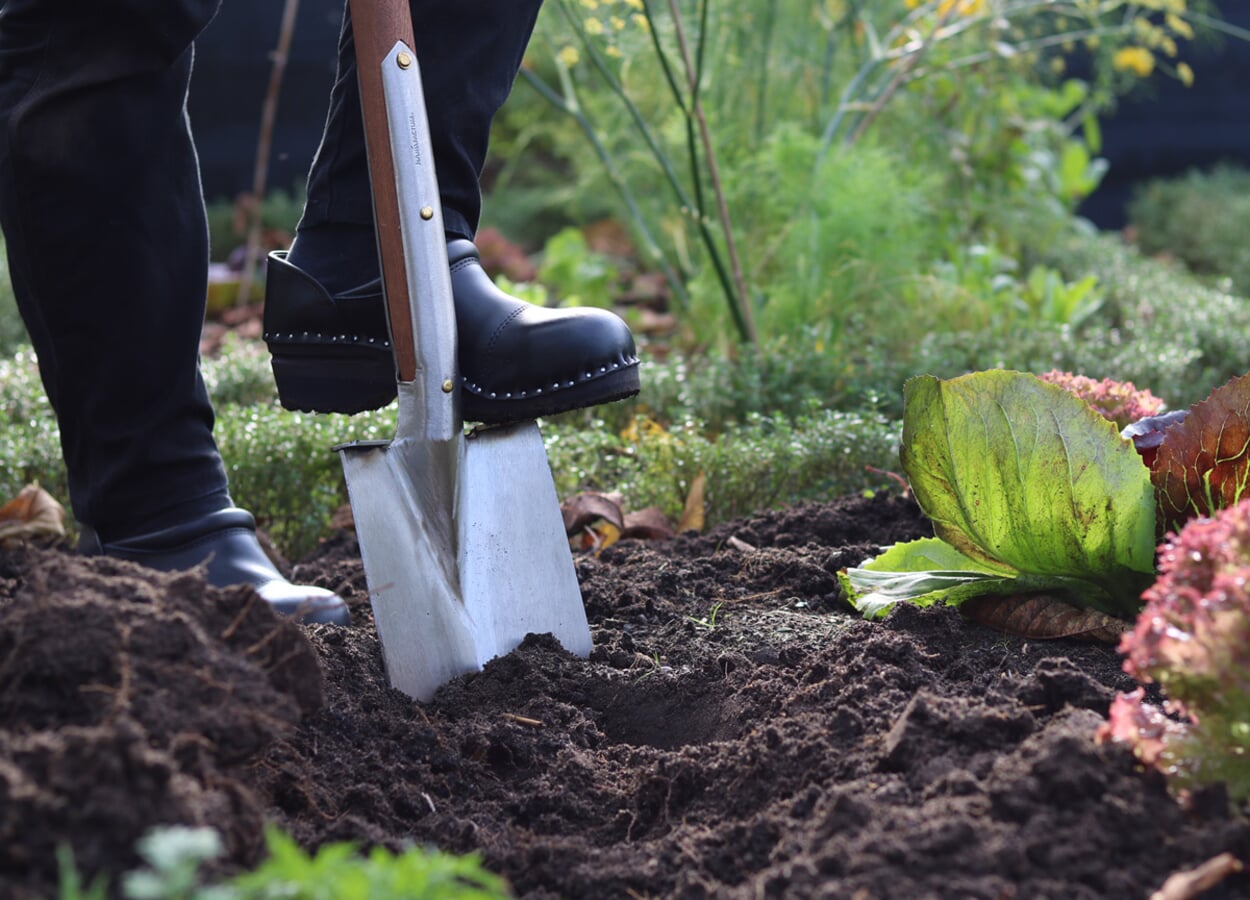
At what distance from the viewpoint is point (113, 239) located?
70.1 inches

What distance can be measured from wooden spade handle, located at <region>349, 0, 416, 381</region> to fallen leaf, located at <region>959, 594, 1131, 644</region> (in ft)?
2.96

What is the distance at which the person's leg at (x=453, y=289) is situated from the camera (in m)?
1.83

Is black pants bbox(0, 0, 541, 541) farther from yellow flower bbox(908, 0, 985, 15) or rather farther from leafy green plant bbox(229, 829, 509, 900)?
yellow flower bbox(908, 0, 985, 15)

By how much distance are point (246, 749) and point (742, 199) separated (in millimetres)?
3388

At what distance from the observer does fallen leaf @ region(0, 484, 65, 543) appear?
2.49m

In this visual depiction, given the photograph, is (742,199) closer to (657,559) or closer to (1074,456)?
(657,559)

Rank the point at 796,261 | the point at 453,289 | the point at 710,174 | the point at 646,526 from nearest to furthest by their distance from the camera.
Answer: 1. the point at 453,289
2. the point at 646,526
3. the point at 710,174
4. the point at 796,261

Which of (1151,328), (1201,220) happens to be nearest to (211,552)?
(1151,328)

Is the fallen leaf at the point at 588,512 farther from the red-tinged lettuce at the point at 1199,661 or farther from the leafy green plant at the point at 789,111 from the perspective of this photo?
the red-tinged lettuce at the point at 1199,661

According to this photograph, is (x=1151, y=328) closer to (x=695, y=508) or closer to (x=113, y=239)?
(x=695, y=508)

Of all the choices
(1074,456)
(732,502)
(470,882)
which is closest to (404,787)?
(470,882)

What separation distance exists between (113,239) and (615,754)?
103cm

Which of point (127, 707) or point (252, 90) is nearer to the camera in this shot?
point (127, 707)

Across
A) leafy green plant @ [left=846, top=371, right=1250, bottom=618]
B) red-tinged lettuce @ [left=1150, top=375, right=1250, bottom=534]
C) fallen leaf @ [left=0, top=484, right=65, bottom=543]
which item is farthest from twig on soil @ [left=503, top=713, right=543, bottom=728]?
fallen leaf @ [left=0, top=484, right=65, bottom=543]
